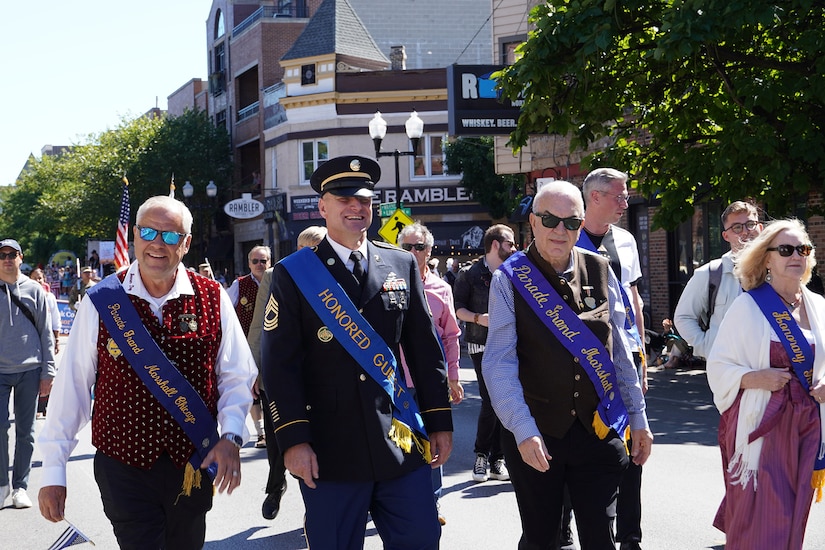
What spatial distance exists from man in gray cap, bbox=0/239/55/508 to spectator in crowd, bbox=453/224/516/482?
3.51 meters

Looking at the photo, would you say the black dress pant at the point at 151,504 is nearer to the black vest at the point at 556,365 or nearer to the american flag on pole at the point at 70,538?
the american flag on pole at the point at 70,538

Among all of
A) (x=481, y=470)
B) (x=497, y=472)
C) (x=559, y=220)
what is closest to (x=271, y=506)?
(x=481, y=470)

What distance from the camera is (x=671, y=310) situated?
21938 mm

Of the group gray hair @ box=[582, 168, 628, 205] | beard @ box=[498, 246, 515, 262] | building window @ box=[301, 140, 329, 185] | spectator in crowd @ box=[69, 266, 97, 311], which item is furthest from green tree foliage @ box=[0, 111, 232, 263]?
gray hair @ box=[582, 168, 628, 205]

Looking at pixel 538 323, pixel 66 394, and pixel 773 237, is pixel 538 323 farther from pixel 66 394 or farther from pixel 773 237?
pixel 66 394

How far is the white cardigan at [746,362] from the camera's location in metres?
4.82

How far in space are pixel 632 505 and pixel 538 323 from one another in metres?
1.79

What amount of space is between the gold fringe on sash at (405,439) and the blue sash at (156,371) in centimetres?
76

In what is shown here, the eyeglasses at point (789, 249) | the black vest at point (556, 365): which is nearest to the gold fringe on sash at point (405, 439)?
the black vest at point (556, 365)

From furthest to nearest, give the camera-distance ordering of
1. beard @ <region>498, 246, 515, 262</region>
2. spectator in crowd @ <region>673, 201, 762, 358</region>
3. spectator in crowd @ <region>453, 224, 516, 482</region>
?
spectator in crowd @ <region>453, 224, 516, 482</region>
beard @ <region>498, 246, 515, 262</region>
spectator in crowd @ <region>673, 201, 762, 358</region>

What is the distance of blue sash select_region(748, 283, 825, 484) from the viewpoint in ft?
15.7

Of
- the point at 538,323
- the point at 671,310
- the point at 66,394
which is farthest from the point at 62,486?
the point at 671,310

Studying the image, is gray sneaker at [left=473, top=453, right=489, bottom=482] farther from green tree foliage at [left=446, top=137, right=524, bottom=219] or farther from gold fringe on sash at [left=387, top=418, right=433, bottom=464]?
green tree foliage at [left=446, top=137, right=524, bottom=219]

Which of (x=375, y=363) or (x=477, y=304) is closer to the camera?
(x=375, y=363)
